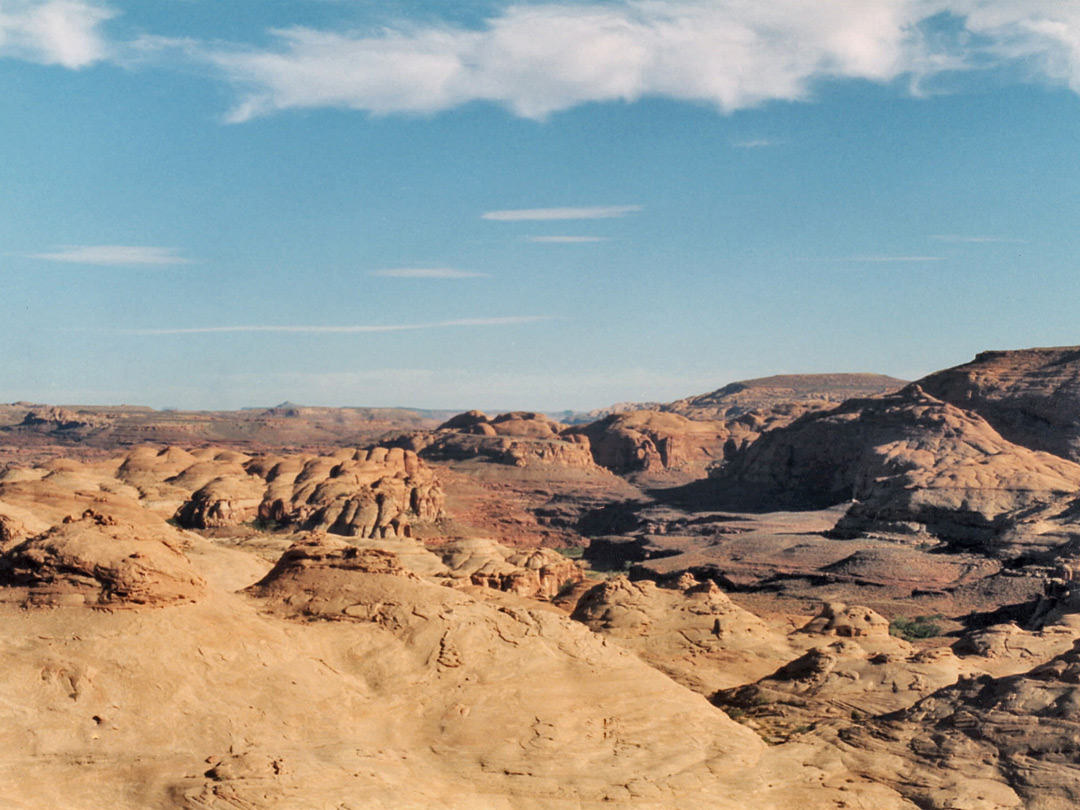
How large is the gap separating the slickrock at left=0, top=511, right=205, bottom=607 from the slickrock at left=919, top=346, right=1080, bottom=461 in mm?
70374

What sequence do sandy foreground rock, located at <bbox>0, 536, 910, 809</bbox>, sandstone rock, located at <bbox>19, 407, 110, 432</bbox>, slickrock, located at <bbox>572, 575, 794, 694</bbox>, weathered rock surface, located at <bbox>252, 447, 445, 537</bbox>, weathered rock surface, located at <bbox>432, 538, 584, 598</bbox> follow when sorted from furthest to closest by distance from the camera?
sandstone rock, located at <bbox>19, 407, 110, 432</bbox>
weathered rock surface, located at <bbox>252, 447, 445, 537</bbox>
weathered rock surface, located at <bbox>432, 538, 584, 598</bbox>
slickrock, located at <bbox>572, 575, 794, 694</bbox>
sandy foreground rock, located at <bbox>0, 536, 910, 809</bbox>

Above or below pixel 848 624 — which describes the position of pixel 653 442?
above

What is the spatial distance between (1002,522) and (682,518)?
28283 millimetres

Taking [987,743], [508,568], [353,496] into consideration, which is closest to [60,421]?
[353,496]

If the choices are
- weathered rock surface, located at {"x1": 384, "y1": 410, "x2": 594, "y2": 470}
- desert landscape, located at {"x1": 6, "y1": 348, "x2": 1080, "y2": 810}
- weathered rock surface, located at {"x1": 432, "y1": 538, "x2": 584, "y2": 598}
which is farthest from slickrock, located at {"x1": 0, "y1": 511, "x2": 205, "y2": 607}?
weathered rock surface, located at {"x1": 384, "y1": 410, "x2": 594, "y2": 470}

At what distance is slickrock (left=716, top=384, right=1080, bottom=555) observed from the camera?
53.6 m

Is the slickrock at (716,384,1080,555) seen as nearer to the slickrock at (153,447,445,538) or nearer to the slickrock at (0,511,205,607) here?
the slickrock at (153,447,445,538)

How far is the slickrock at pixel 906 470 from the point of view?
53625 millimetres

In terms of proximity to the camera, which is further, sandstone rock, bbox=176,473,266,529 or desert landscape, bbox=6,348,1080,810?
sandstone rock, bbox=176,473,266,529

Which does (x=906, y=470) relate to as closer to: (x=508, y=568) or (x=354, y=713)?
(x=508, y=568)

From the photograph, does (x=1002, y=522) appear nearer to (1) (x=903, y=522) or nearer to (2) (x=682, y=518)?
(1) (x=903, y=522)

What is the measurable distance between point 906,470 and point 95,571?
192ft

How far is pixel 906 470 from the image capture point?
2594 inches

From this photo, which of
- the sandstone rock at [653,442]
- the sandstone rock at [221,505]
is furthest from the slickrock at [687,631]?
the sandstone rock at [653,442]
